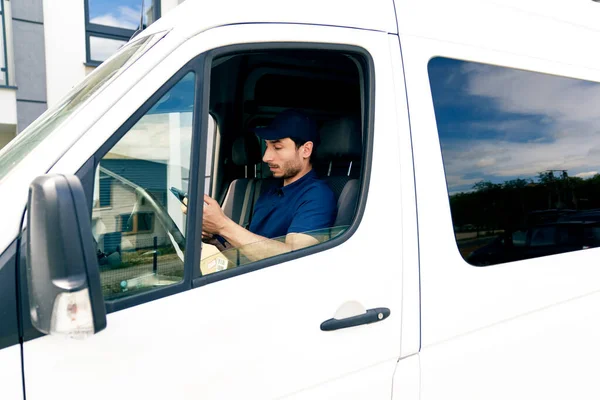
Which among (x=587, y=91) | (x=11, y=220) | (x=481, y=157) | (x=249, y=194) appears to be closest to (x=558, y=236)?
(x=481, y=157)

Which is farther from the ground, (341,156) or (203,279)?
(341,156)

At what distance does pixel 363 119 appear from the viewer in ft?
5.55

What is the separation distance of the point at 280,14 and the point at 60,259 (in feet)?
3.32

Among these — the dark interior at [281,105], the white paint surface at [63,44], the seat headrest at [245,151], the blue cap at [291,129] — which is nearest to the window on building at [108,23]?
the white paint surface at [63,44]

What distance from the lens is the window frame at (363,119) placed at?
1391 mm

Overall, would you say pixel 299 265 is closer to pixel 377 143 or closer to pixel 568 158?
pixel 377 143

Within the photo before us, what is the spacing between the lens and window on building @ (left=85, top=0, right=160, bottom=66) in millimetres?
7047

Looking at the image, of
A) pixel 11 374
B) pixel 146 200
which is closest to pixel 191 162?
pixel 146 200

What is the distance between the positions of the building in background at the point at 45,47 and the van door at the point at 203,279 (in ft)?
20.9

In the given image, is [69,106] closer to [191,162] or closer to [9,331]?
[191,162]

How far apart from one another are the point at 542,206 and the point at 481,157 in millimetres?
389

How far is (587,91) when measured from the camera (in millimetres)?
2102

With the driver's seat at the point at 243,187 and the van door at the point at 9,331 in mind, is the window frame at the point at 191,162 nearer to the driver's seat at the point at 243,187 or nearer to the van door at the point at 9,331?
the van door at the point at 9,331

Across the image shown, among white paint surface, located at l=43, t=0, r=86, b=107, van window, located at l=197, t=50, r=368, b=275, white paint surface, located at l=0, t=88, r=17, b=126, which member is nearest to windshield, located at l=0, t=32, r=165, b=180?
van window, located at l=197, t=50, r=368, b=275
